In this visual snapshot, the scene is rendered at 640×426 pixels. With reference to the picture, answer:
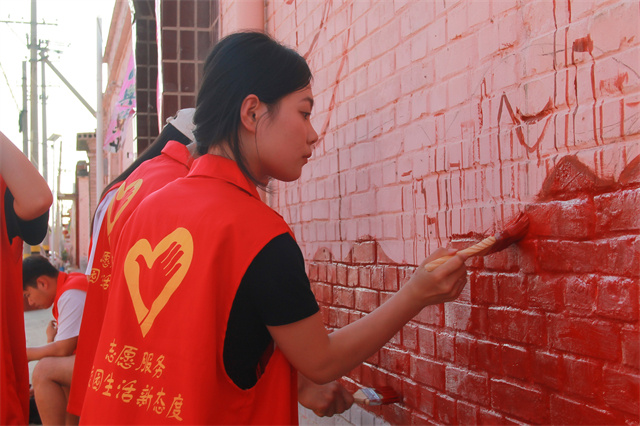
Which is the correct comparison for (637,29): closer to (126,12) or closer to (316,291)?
(316,291)

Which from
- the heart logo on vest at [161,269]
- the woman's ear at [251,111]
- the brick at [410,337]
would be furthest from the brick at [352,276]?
the heart logo on vest at [161,269]

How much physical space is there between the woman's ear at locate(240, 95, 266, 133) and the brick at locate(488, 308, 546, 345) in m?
0.93

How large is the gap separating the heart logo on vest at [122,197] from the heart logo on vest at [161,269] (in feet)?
3.10

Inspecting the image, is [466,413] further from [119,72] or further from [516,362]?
[119,72]

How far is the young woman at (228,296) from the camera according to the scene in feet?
4.66

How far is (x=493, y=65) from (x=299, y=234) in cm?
179

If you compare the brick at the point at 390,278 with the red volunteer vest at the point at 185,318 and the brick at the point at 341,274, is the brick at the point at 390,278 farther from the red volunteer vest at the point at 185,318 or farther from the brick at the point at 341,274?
the red volunteer vest at the point at 185,318

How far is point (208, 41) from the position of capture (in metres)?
5.72

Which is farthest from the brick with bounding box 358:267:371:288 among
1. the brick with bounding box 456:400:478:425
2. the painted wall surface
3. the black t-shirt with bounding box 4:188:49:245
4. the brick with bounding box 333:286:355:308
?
the black t-shirt with bounding box 4:188:49:245

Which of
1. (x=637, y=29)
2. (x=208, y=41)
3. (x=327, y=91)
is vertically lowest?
(x=637, y=29)

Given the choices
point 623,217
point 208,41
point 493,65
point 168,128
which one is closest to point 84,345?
point 168,128

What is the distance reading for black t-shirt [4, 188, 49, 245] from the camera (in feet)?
6.82

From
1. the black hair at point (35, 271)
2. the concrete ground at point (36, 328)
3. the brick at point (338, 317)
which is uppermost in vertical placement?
the black hair at point (35, 271)

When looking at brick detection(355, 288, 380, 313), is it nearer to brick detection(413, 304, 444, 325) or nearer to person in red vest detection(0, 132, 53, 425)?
brick detection(413, 304, 444, 325)
